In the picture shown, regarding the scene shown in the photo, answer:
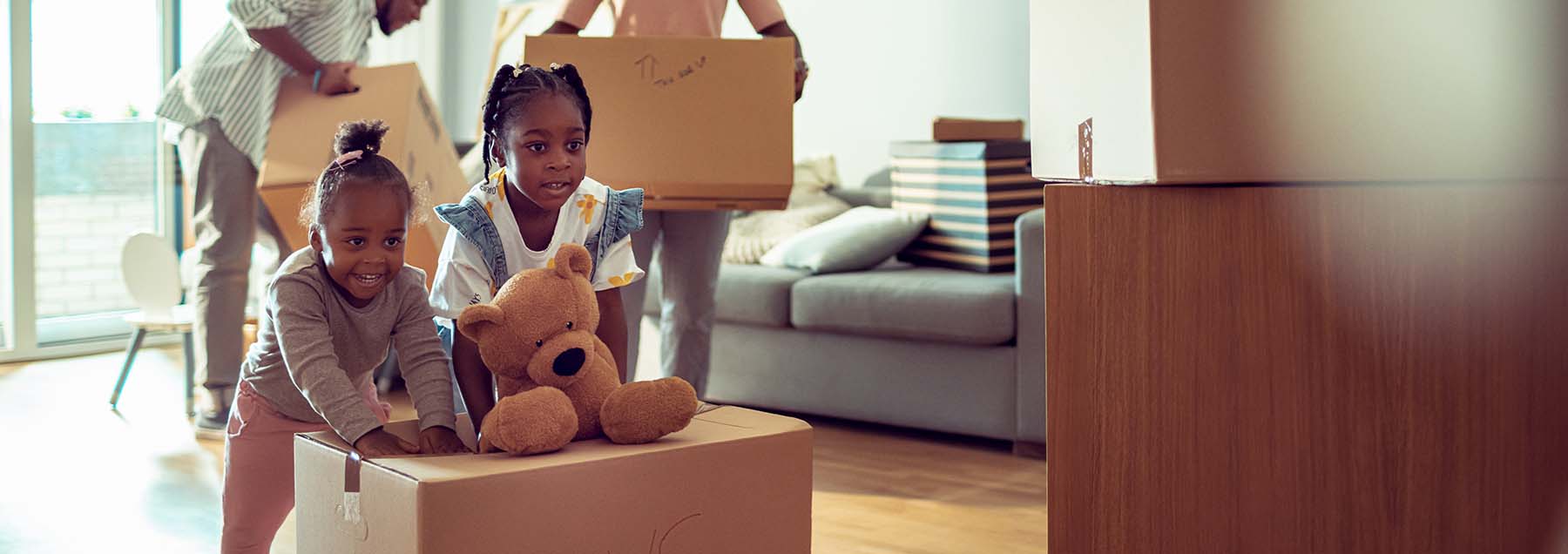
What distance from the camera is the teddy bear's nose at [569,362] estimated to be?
115 centimetres

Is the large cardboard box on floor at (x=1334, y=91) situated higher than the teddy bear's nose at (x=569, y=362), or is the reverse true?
the large cardboard box on floor at (x=1334, y=91)

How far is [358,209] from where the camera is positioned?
1.25 m

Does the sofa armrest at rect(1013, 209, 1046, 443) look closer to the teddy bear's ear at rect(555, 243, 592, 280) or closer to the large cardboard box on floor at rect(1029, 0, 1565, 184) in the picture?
the teddy bear's ear at rect(555, 243, 592, 280)

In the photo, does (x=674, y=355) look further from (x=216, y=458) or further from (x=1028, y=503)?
(x=216, y=458)

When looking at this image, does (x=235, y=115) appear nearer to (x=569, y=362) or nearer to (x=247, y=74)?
(x=247, y=74)

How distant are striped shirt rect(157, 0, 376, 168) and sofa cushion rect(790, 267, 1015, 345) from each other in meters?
1.07

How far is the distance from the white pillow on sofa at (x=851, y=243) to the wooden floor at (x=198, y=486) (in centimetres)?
36

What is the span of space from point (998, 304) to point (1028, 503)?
1.69 ft

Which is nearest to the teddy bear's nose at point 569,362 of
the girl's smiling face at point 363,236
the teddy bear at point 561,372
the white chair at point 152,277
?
the teddy bear at point 561,372

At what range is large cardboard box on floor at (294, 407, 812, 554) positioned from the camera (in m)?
0.99

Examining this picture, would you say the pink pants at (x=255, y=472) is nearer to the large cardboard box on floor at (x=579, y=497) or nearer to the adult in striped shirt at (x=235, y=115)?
the large cardboard box on floor at (x=579, y=497)

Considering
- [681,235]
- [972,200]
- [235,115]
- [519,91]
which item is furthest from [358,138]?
[972,200]

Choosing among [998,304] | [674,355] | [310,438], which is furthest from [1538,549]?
[998,304]

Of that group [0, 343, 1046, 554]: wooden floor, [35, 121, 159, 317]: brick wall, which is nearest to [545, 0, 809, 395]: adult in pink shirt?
[0, 343, 1046, 554]: wooden floor
